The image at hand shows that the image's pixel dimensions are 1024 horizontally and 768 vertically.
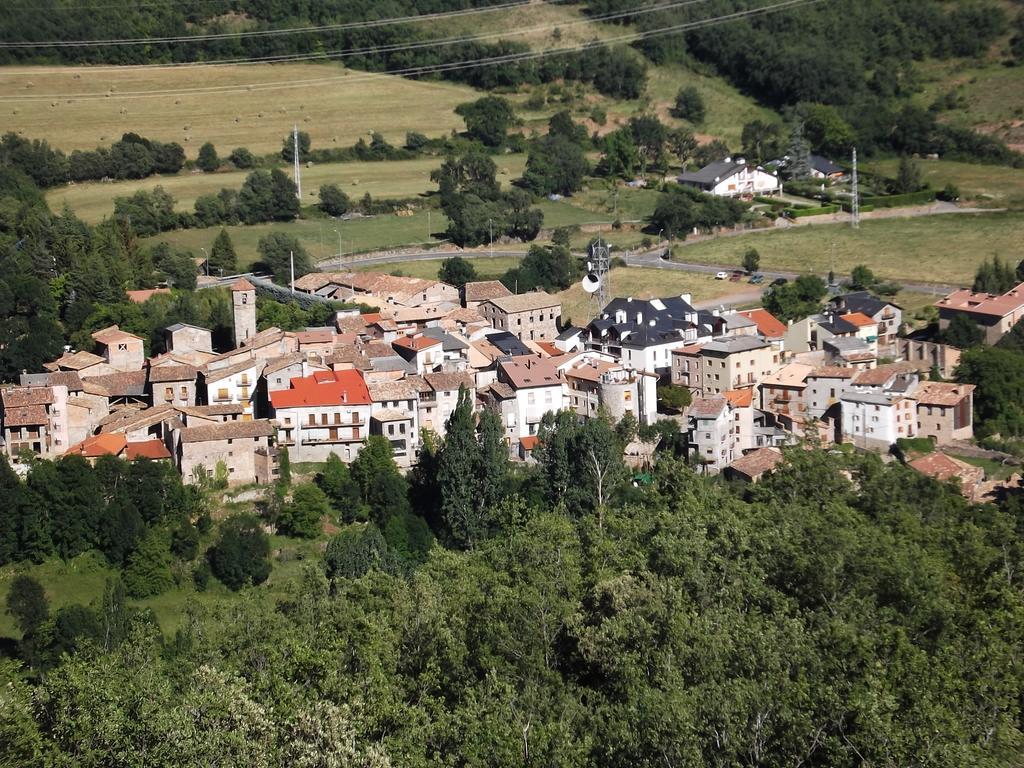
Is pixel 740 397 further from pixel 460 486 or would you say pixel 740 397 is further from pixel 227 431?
pixel 227 431

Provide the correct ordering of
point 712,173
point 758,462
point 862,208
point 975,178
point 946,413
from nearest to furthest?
1. point 758,462
2. point 946,413
3. point 862,208
4. point 712,173
5. point 975,178

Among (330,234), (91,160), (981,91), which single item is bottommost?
(330,234)

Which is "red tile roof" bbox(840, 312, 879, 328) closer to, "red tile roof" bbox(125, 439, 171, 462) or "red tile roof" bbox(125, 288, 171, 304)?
"red tile roof" bbox(125, 439, 171, 462)

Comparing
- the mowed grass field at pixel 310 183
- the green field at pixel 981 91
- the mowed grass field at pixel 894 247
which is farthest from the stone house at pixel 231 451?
the green field at pixel 981 91

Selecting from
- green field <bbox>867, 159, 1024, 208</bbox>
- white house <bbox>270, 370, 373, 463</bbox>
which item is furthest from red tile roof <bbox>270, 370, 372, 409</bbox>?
green field <bbox>867, 159, 1024, 208</bbox>

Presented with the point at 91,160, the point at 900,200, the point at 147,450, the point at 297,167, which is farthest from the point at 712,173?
the point at 147,450
